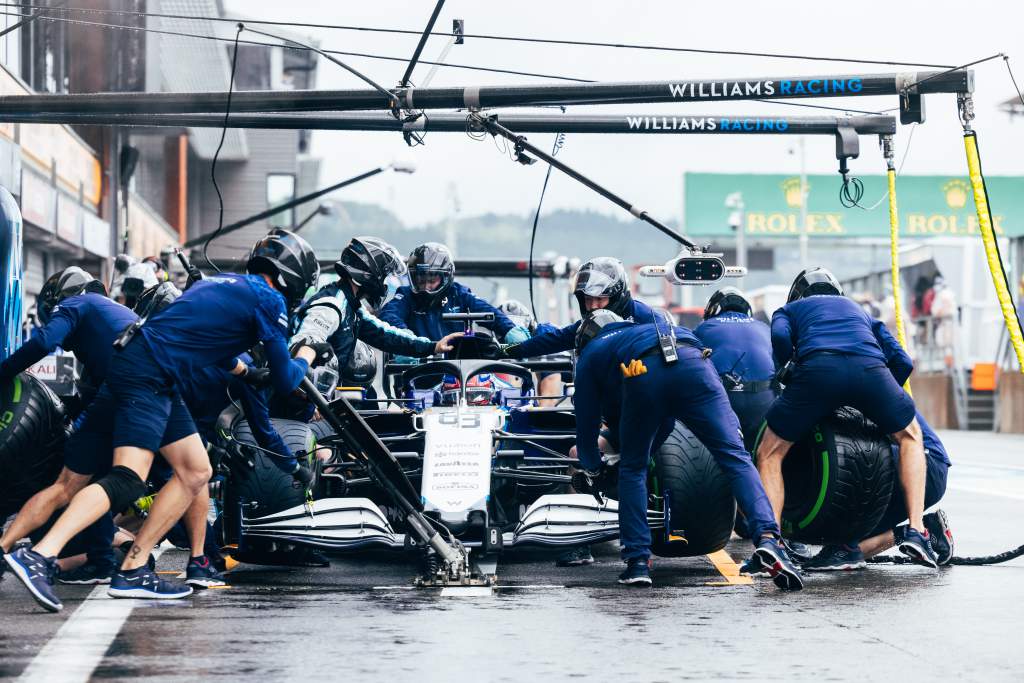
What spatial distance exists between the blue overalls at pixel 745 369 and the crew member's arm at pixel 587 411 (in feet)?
9.75

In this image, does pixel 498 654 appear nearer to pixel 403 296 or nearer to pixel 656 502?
pixel 656 502

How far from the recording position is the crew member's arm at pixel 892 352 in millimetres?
9539

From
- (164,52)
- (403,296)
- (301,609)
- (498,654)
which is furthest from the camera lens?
(164,52)

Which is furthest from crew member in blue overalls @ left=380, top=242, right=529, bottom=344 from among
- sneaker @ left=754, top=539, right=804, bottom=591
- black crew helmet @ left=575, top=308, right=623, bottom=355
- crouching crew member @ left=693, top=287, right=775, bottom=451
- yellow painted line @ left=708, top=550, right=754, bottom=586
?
sneaker @ left=754, top=539, right=804, bottom=591

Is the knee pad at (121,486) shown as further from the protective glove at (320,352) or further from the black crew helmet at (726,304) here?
the black crew helmet at (726,304)

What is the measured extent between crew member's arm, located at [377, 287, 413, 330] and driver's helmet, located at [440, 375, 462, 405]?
1.29 meters

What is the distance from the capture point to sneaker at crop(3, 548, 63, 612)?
23.6 ft

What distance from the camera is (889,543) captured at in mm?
9539

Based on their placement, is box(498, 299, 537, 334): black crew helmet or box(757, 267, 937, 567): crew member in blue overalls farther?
box(498, 299, 537, 334): black crew helmet

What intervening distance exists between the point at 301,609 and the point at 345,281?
3.22 m

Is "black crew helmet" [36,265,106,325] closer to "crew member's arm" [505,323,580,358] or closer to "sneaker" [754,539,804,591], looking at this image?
"crew member's arm" [505,323,580,358]

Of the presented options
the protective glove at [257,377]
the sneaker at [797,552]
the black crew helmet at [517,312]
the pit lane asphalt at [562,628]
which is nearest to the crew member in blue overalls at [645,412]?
the pit lane asphalt at [562,628]

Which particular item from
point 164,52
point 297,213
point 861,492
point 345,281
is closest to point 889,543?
point 861,492

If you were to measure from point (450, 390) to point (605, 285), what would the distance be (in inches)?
48.3
